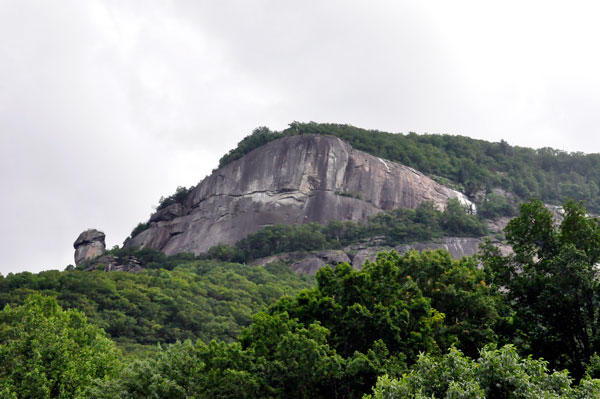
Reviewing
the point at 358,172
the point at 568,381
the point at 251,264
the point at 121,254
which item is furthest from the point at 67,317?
the point at 358,172

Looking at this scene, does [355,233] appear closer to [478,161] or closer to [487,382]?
[478,161]

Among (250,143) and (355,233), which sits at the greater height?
(250,143)

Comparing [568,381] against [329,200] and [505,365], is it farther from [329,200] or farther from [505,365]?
[329,200]

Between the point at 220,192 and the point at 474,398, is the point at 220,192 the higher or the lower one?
the higher one

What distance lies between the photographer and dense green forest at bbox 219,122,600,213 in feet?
339

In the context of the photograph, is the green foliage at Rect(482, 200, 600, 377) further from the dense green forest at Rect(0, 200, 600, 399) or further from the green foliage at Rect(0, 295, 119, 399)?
the green foliage at Rect(0, 295, 119, 399)

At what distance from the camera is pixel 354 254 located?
8106cm

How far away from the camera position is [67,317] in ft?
101

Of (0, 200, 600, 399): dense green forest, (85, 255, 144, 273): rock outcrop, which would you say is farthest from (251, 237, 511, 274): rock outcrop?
(0, 200, 600, 399): dense green forest

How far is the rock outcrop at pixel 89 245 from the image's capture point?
99500 mm

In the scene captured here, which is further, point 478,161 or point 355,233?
point 478,161

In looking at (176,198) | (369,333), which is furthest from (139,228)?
(369,333)

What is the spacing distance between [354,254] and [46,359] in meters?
57.3

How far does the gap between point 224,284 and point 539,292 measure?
46.8 metres
